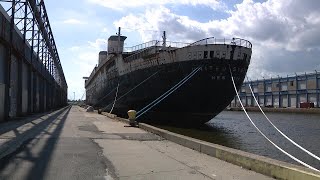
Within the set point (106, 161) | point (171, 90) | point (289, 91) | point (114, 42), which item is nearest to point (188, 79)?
point (171, 90)

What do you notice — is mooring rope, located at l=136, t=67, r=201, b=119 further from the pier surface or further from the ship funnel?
the ship funnel

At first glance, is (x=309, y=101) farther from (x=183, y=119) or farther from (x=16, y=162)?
(x=16, y=162)

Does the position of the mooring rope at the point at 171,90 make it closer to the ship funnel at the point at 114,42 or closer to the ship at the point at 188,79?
the ship at the point at 188,79

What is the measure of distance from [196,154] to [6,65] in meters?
15.3

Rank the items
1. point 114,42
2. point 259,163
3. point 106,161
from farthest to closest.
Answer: point 114,42
point 106,161
point 259,163

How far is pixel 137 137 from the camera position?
1559cm

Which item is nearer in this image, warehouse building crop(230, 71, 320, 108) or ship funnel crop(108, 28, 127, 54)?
ship funnel crop(108, 28, 127, 54)

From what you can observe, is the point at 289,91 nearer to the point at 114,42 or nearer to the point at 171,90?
the point at 114,42

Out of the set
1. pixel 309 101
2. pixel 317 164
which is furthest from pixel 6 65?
pixel 309 101

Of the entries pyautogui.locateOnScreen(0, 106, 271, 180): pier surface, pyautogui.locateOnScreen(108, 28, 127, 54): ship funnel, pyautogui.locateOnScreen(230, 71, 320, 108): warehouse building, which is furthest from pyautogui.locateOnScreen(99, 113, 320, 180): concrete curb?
pyautogui.locateOnScreen(230, 71, 320, 108): warehouse building

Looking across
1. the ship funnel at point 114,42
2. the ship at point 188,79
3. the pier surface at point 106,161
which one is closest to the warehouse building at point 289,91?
the ship funnel at point 114,42

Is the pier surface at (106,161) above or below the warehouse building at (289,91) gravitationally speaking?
below

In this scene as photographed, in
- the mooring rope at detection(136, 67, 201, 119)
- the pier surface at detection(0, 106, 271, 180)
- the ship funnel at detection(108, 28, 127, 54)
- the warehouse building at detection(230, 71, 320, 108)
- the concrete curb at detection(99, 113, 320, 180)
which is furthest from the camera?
the warehouse building at detection(230, 71, 320, 108)

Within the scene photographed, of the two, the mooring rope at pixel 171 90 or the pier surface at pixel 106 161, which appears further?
the mooring rope at pixel 171 90
